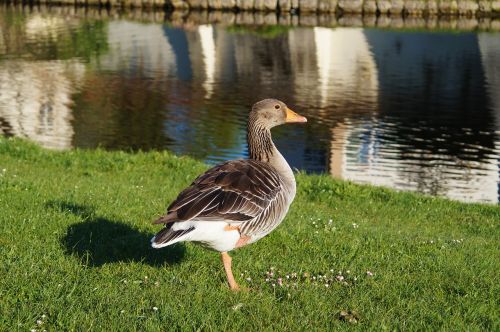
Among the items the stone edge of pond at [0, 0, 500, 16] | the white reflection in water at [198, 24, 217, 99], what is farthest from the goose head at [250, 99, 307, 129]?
the stone edge of pond at [0, 0, 500, 16]

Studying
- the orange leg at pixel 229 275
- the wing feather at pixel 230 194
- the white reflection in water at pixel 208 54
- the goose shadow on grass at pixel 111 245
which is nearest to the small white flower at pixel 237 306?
the orange leg at pixel 229 275

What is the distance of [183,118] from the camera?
109 feet

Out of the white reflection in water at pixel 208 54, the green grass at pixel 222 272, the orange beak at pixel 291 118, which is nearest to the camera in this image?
the green grass at pixel 222 272

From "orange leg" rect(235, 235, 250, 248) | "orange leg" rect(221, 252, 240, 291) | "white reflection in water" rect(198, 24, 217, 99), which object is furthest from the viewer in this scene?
"white reflection in water" rect(198, 24, 217, 99)

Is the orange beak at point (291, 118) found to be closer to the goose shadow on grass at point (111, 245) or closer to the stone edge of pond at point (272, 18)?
the goose shadow on grass at point (111, 245)

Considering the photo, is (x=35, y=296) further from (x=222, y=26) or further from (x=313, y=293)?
(x=222, y=26)

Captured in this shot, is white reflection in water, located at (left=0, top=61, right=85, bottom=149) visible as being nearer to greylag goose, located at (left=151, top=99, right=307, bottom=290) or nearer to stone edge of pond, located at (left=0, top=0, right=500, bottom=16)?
greylag goose, located at (left=151, top=99, right=307, bottom=290)

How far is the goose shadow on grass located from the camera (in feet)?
31.8

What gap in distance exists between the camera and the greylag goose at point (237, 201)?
26.0 ft

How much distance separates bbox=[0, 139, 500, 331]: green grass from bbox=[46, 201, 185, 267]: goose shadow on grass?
25 mm

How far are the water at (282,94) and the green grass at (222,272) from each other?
11.1m

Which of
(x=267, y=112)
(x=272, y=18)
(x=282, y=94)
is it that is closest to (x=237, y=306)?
(x=267, y=112)

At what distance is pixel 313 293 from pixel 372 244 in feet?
→ 9.59

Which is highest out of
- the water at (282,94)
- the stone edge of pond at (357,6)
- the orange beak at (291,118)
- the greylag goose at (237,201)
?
the stone edge of pond at (357,6)
